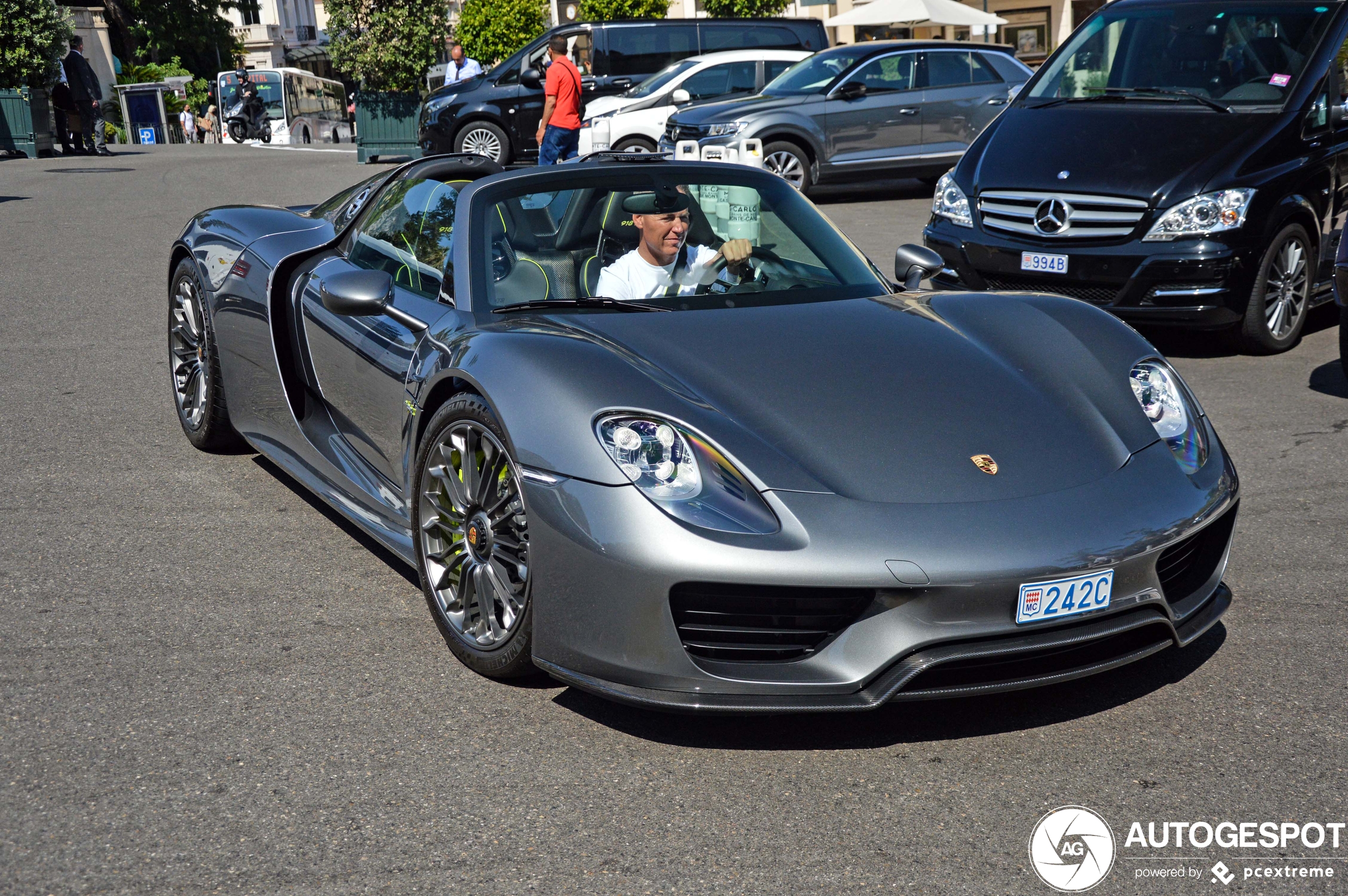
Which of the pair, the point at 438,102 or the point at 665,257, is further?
the point at 438,102

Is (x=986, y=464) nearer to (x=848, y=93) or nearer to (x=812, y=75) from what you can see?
(x=848, y=93)

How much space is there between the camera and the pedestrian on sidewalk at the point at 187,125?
45.0 metres

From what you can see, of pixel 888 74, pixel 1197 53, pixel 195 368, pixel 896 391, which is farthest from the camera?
pixel 888 74

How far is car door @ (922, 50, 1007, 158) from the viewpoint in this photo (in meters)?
14.7

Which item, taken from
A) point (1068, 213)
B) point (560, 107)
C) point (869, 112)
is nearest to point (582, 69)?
point (560, 107)

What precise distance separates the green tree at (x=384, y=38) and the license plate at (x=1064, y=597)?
69.8ft

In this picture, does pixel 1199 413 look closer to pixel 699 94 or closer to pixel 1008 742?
pixel 1008 742

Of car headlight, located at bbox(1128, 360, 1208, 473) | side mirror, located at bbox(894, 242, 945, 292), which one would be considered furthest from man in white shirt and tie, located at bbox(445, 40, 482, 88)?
car headlight, located at bbox(1128, 360, 1208, 473)

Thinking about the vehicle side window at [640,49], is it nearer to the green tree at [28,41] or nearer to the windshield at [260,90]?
the green tree at [28,41]

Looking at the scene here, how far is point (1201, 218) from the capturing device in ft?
22.2

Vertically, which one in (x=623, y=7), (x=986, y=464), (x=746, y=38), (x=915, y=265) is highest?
(x=623, y=7)

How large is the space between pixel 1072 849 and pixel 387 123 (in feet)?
71.1

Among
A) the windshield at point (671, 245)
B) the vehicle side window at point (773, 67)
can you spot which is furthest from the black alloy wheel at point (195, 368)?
the vehicle side window at point (773, 67)

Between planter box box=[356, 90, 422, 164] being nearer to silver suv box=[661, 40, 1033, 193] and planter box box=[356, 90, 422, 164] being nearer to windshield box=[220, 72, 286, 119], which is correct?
silver suv box=[661, 40, 1033, 193]
